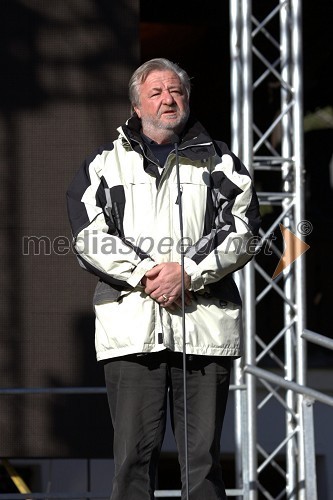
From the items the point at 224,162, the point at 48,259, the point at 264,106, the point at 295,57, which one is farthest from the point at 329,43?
the point at 224,162

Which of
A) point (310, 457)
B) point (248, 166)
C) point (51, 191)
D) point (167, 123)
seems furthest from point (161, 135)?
point (248, 166)

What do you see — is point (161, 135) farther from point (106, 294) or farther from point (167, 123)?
point (106, 294)

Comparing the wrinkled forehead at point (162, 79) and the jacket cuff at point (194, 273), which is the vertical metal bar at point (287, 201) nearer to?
the wrinkled forehead at point (162, 79)

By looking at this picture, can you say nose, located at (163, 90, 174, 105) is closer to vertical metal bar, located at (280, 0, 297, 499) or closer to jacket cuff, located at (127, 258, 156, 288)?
jacket cuff, located at (127, 258, 156, 288)

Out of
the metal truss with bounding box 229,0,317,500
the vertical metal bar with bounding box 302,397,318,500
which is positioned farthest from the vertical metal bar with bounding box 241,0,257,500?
the vertical metal bar with bounding box 302,397,318,500

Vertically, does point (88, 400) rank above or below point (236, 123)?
below

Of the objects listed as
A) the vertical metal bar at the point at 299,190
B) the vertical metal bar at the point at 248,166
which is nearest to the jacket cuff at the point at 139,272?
the vertical metal bar at the point at 248,166

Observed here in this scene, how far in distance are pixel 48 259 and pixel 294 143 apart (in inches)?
47.7

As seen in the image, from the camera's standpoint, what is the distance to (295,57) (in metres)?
4.88

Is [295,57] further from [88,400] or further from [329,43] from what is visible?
[329,43]

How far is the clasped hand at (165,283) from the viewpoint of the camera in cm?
283

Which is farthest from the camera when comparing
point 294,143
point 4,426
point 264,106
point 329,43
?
point 264,106

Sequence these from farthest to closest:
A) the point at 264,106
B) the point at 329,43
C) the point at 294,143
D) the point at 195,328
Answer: the point at 264,106 → the point at 329,43 → the point at 294,143 → the point at 195,328

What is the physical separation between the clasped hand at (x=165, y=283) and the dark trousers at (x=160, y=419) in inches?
5.7
